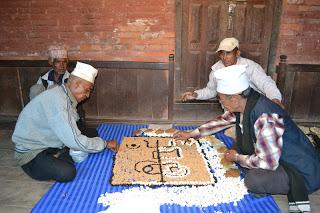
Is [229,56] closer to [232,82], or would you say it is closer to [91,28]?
[232,82]

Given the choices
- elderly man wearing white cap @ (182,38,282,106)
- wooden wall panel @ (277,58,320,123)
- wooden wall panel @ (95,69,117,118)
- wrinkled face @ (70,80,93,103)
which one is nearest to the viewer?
wrinkled face @ (70,80,93,103)

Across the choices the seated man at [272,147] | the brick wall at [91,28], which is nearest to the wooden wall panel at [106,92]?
the brick wall at [91,28]

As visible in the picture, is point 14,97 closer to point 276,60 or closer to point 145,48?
point 145,48

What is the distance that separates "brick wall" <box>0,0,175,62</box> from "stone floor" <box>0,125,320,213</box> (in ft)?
6.84

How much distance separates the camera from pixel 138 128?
428 cm

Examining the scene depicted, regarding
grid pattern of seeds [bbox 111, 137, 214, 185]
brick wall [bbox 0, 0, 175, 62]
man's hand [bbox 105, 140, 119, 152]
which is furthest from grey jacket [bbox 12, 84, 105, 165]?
brick wall [bbox 0, 0, 175, 62]

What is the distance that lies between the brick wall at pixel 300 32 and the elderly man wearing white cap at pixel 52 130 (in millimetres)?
3178

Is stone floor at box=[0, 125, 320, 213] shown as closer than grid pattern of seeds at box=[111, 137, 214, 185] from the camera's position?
Yes

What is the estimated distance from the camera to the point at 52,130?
280 centimetres

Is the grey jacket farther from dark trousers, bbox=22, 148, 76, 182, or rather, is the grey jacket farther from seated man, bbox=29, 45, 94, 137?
seated man, bbox=29, 45, 94, 137

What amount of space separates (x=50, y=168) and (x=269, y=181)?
80.2 inches

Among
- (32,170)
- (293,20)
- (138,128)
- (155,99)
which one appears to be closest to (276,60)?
(293,20)

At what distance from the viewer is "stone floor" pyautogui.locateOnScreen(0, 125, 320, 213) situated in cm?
258

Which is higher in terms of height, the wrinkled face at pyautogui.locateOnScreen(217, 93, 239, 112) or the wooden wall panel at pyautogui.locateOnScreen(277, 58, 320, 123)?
the wrinkled face at pyautogui.locateOnScreen(217, 93, 239, 112)
